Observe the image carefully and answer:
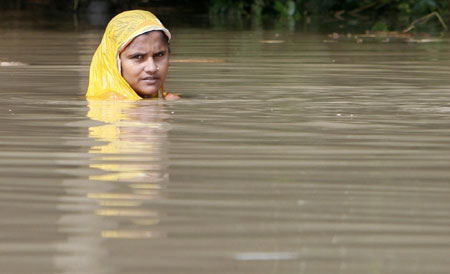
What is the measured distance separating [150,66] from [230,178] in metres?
2.78

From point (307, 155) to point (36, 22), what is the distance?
15.0 meters

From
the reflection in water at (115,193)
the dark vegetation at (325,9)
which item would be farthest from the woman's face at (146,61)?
the dark vegetation at (325,9)

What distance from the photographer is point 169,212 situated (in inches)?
135

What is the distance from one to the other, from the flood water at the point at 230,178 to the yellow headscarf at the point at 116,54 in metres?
0.18

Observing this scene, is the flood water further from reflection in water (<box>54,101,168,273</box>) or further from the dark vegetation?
the dark vegetation

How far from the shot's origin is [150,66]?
6.73m

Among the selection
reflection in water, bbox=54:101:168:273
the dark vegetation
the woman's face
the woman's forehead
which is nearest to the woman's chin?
the woman's face

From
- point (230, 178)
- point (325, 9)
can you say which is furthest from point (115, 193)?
point (325, 9)

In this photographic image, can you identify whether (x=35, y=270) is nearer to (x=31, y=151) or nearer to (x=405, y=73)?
(x=31, y=151)

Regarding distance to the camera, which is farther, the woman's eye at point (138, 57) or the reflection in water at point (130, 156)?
the woman's eye at point (138, 57)

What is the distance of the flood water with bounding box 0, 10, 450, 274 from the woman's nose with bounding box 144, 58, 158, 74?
19 centimetres

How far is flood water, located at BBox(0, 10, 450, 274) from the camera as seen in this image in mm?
2943

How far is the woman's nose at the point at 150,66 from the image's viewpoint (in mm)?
6719

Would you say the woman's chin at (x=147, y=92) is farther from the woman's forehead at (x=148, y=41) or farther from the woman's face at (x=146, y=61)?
the woman's forehead at (x=148, y=41)
